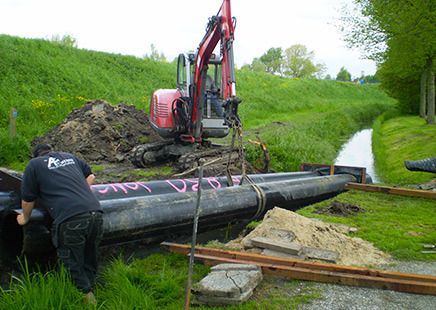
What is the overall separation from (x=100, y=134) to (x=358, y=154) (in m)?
13.1

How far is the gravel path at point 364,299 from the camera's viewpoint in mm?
4828

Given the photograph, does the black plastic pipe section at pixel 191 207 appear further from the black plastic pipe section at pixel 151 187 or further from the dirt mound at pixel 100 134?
the dirt mound at pixel 100 134

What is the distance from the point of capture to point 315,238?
6.89 meters

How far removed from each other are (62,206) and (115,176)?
7897mm

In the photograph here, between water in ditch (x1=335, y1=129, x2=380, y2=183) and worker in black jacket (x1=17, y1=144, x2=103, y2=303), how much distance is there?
13.1 m

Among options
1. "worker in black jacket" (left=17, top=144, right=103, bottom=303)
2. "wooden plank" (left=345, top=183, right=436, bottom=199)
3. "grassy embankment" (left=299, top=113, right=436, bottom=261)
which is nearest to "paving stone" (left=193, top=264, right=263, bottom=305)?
"worker in black jacket" (left=17, top=144, right=103, bottom=303)

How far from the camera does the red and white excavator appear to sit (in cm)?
1268

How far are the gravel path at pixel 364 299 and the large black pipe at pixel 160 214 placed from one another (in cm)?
236

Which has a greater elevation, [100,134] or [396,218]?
[100,134]

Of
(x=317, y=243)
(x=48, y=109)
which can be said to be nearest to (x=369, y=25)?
(x=48, y=109)

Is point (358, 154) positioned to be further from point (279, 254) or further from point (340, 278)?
point (340, 278)

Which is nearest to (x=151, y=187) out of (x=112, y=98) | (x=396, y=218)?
(x=396, y=218)

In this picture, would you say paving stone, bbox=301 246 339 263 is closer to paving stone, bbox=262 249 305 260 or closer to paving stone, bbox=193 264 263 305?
paving stone, bbox=262 249 305 260

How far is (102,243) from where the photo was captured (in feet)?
19.7
